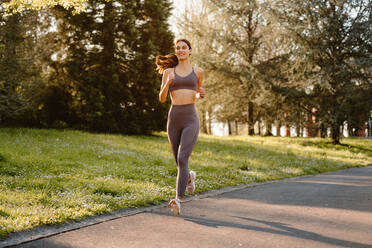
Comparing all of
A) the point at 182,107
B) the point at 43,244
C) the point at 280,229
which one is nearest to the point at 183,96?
the point at 182,107

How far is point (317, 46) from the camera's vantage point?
717 inches

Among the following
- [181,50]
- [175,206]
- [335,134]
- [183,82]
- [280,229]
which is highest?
[181,50]

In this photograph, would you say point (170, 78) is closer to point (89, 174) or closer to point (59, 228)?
point (59, 228)

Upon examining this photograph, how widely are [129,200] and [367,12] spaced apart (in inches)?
685

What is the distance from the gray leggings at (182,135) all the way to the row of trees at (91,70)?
1186cm

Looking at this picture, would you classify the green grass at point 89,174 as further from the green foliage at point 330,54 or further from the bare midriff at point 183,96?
the green foliage at point 330,54

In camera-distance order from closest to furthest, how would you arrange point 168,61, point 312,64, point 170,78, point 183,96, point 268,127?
point 170,78
point 183,96
point 168,61
point 312,64
point 268,127

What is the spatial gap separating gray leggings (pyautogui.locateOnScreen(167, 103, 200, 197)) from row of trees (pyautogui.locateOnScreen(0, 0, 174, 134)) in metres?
11.9

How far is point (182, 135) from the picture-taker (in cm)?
499

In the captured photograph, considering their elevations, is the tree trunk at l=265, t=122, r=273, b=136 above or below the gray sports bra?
below

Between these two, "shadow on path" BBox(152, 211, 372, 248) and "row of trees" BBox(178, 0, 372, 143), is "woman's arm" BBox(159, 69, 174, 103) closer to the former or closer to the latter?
"shadow on path" BBox(152, 211, 372, 248)

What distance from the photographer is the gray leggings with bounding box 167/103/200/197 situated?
16.1 ft

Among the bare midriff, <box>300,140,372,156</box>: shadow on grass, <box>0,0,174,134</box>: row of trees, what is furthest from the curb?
<box>300,140,372,156</box>: shadow on grass

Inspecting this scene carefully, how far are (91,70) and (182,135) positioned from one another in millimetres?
13288
